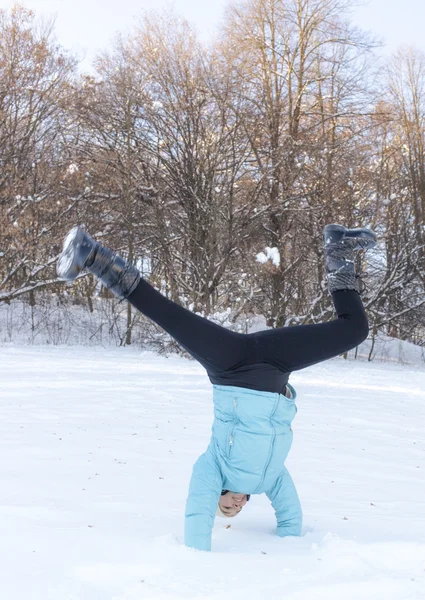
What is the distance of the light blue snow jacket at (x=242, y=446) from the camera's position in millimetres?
2680

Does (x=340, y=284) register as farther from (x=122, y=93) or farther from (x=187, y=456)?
(x=122, y=93)

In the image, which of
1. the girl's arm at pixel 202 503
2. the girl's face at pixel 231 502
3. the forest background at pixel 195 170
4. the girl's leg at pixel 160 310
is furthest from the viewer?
the forest background at pixel 195 170

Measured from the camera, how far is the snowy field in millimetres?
2107

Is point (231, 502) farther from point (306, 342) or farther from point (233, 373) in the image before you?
point (306, 342)

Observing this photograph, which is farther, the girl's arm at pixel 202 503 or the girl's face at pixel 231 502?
the girl's face at pixel 231 502

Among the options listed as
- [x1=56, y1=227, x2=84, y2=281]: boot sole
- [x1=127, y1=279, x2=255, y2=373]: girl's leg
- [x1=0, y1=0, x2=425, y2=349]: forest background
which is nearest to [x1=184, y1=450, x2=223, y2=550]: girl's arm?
[x1=127, y1=279, x2=255, y2=373]: girl's leg

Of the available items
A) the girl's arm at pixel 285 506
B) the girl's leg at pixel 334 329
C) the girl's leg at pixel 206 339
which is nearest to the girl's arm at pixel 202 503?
the girl's arm at pixel 285 506

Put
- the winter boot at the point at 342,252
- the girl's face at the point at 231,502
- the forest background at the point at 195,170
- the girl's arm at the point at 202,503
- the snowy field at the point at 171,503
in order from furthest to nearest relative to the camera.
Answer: the forest background at the point at 195,170 < the winter boot at the point at 342,252 < the girl's face at the point at 231,502 < the girl's arm at the point at 202,503 < the snowy field at the point at 171,503

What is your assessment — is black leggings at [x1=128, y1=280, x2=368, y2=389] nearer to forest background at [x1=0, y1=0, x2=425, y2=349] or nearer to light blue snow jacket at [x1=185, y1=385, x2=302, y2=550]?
light blue snow jacket at [x1=185, y1=385, x2=302, y2=550]

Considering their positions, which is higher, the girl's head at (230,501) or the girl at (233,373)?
the girl at (233,373)

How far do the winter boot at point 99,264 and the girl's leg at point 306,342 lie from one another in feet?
1.92

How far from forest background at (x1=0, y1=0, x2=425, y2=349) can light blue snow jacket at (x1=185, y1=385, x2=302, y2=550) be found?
11.7 m

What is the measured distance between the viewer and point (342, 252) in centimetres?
319

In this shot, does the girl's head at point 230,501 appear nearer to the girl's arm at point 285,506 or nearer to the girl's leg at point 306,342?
the girl's arm at point 285,506
